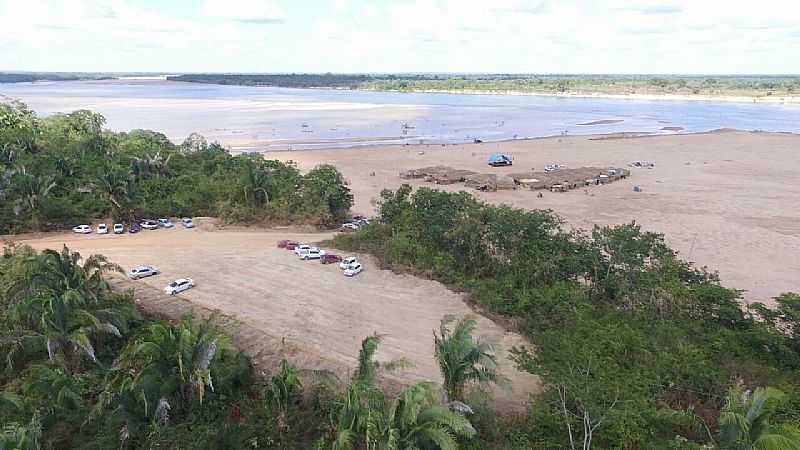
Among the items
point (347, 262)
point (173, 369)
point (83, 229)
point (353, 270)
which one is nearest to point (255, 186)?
point (83, 229)

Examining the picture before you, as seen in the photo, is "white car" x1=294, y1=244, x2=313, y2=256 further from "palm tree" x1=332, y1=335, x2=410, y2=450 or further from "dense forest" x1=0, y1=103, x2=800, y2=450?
"palm tree" x1=332, y1=335, x2=410, y2=450

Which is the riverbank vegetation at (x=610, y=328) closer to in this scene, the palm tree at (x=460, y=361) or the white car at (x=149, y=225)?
the palm tree at (x=460, y=361)

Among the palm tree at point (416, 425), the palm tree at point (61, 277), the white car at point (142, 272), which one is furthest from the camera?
the white car at point (142, 272)

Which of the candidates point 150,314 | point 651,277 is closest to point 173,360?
point 150,314

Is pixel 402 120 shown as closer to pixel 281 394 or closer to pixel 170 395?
pixel 281 394

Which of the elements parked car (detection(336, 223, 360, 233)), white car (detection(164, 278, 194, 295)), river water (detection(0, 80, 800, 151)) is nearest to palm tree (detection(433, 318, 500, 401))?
white car (detection(164, 278, 194, 295))

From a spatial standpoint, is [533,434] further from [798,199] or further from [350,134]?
[350,134]

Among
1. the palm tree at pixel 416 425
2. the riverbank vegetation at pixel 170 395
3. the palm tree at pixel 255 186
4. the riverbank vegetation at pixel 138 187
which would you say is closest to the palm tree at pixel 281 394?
the riverbank vegetation at pixel 170 395
